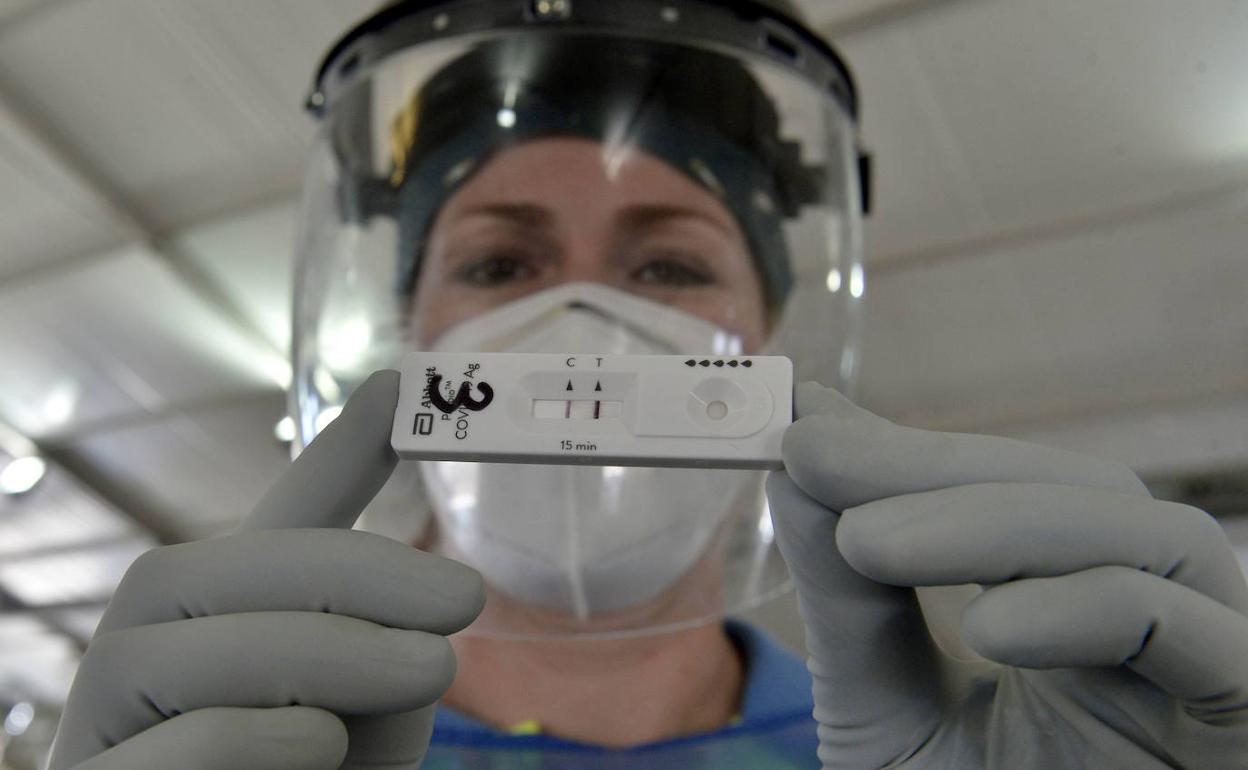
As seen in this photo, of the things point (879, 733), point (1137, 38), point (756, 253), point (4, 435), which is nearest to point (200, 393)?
point (4, 435)

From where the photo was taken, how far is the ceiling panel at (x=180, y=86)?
63.1 inches

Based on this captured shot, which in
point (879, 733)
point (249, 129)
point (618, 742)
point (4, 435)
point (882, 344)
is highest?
point (879, 733)

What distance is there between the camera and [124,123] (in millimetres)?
1812

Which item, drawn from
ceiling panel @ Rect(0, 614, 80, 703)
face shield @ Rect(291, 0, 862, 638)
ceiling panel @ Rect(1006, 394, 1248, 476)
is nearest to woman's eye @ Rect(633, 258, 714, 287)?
face shield @ Rect(291, 0, 862, 638)

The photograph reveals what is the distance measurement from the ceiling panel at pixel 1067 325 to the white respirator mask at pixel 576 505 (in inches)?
48.3

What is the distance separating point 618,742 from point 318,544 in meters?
0.44

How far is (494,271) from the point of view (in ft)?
3.06

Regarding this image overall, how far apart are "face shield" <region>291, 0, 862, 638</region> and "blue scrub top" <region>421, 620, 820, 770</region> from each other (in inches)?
3.6

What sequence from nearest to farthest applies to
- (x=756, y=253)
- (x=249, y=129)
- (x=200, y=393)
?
(x=756, y=253)
(x=249, y=129)
(x=200, y=393)

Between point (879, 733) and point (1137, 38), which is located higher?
point (879, 733)

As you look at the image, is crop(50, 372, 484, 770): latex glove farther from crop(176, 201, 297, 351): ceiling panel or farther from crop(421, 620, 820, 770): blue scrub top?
crop(176, 201, 297, 351): ceiling panel

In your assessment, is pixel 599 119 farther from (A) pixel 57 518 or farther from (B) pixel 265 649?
(A) pixel 57 518

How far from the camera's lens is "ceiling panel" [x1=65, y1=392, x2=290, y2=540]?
255cm

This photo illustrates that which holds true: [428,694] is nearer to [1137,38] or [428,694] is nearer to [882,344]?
[1137,38]
